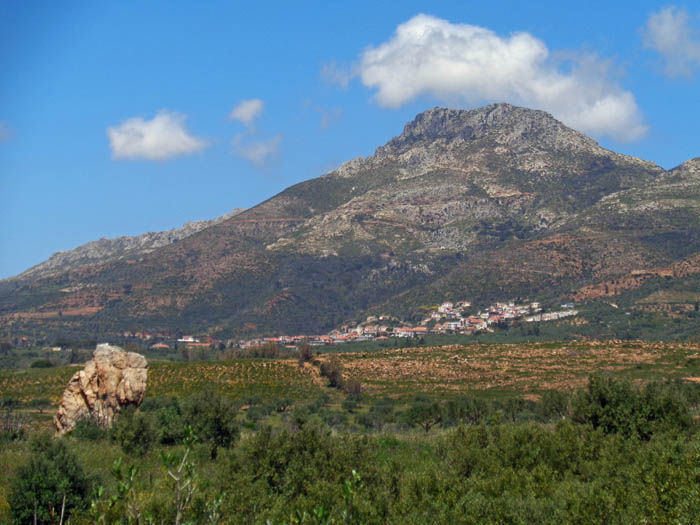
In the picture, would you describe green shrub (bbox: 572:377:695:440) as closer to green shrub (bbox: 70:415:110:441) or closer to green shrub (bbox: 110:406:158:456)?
green shrub (bbox: 110:406:158:456)

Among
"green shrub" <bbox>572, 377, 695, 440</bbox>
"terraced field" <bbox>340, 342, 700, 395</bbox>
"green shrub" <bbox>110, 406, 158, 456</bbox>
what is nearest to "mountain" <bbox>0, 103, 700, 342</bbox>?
"terraced field" <bbox>340, 342, 700, 395</bbox>

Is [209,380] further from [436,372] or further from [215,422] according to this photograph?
[215,422]

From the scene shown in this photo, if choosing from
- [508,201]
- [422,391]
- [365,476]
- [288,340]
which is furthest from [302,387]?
[508,201]

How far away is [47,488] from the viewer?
47.9 ft

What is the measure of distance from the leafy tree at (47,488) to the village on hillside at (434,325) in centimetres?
9492

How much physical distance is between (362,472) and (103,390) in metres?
17.2

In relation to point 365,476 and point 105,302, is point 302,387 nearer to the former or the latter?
point 365,476

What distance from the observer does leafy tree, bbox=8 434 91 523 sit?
1431cm

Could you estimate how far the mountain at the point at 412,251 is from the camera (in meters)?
126

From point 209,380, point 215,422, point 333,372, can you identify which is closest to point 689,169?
point 333,372

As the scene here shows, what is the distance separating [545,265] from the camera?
415 ft

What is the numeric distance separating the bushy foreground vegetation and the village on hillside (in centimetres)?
8402

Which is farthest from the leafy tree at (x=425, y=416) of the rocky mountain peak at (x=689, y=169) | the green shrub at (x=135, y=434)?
the rocky mountain peak at (x=689, y=169)

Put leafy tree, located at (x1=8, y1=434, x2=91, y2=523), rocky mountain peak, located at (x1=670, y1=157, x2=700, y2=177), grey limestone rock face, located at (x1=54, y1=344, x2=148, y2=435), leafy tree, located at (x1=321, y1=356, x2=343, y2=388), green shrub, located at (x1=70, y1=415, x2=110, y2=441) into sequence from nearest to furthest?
leafy tree, located at (x1=8, y1=434, x2=91, y2=523), green shrub, located at (x1=70, y1=415, x2=110, y2=441), grey limestone rock face, located at (x1=54, y1=344, x2=148, y2=435), leafy tree, located at (x1=321, y1=356, x2=343, y2=388), rocky mountain peak, located at (x1=670, y1=157, x2=700, y2=177)
